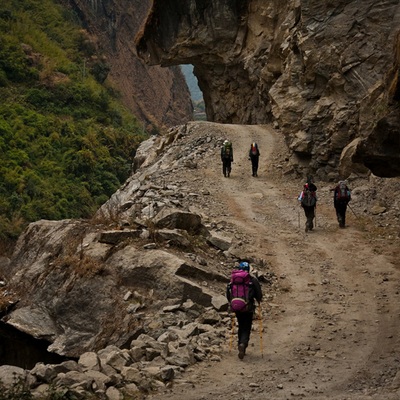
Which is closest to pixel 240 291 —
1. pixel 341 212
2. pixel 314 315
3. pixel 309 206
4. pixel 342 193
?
pixel 314 315

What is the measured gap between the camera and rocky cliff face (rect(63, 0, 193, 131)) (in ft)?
302

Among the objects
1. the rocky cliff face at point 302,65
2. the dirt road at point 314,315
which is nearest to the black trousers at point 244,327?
the dirt road at point 314,315

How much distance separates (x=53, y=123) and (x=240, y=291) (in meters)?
51.0

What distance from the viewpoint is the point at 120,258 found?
14.9m

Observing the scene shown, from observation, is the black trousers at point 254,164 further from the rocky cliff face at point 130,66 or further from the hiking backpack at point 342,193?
the rocky cliff face at point 130,66

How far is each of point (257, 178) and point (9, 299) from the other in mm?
11554

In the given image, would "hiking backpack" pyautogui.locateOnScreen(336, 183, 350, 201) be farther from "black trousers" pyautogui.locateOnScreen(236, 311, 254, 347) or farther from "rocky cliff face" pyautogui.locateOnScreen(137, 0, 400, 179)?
"black trousers" pyautogui.locateOnScreen(236, 311, 254, 347)

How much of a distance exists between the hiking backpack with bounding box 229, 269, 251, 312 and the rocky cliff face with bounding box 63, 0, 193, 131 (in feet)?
260

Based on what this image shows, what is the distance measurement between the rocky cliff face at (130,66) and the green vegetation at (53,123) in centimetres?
611

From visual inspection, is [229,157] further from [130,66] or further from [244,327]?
[130,66]

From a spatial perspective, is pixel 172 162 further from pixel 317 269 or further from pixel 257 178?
pixel 317 269

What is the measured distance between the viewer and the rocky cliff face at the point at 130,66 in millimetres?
92062

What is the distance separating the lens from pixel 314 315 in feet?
41.1

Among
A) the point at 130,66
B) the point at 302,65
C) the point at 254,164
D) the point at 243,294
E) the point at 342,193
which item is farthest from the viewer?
the point at 130,66
